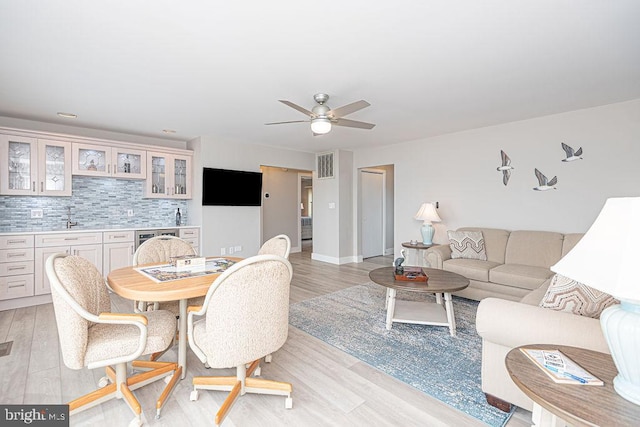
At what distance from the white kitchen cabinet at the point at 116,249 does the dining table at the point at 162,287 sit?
96.8 inches

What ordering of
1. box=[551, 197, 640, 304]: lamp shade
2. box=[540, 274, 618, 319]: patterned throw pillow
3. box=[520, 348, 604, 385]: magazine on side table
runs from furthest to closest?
box=[540, 274, 618, 319]: patterned throw pillow, box=[520, 348, 604, 385]: magazine on side table, box=[551, 197, 640, 304]: lamp shade

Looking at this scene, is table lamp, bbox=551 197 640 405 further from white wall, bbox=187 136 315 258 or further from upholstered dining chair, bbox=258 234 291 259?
white wall, bbox=187 136 315 258

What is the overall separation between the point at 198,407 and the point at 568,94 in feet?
14.8

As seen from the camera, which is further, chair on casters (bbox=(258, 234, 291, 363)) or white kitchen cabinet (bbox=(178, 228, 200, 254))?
white kitchen cabinet (bbox=(178, 228, 200, 254))

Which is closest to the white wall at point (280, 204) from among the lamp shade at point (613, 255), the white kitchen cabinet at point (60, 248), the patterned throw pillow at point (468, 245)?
the white kitchen cabinet at point (60, 248)

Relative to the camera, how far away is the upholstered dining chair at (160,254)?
2.53 metres

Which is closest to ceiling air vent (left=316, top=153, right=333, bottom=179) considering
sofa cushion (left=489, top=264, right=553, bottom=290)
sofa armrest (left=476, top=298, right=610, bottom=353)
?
sofa cushion (left=489, top=264, right=553, bottom=290)

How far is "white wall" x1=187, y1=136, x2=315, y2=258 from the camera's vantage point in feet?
17.2

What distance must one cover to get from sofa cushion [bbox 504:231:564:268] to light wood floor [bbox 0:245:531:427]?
2.65 metres

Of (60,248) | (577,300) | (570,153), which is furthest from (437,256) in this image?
(60,248)

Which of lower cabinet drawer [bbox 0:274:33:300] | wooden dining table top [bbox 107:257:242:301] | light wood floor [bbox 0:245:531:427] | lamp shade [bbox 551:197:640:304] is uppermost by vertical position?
lamp shade [bbox 551:197:640:304]

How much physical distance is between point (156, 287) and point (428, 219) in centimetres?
421

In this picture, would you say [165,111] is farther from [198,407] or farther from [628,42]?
[628,42]

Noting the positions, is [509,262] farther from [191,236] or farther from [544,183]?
[191,236]
